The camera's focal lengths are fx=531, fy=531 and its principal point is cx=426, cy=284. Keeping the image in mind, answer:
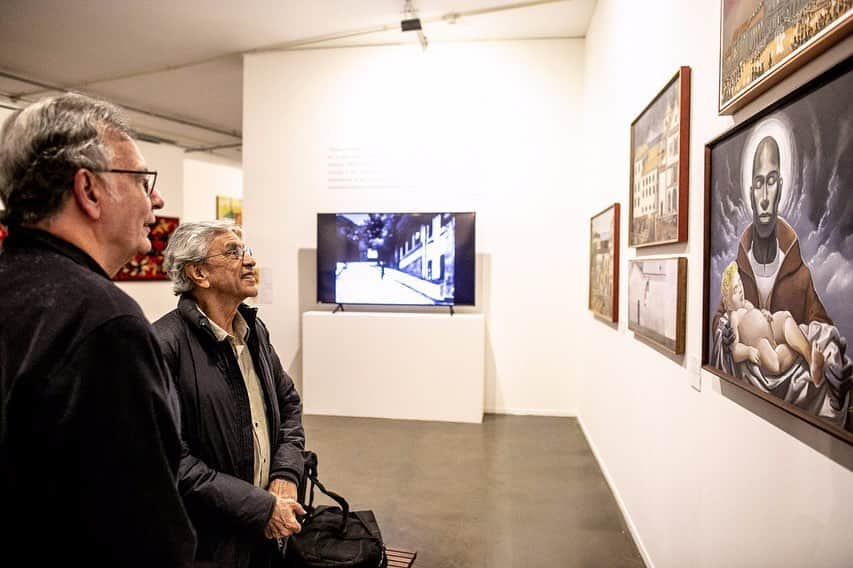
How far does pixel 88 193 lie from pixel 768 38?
61.0 inches

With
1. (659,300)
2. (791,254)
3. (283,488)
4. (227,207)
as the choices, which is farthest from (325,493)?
(227,207)

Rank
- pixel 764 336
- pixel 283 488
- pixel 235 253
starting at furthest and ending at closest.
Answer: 1. pixel 235 253
2. pixel 283 488
3. pixel 764 336

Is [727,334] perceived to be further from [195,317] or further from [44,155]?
[44,155]

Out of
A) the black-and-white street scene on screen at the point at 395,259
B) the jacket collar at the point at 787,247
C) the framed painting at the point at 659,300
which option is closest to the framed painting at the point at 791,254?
the jacket collar at the point at 787,247

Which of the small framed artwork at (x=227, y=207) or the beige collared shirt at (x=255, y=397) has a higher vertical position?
the small framed artwork at (x=227, y=207)

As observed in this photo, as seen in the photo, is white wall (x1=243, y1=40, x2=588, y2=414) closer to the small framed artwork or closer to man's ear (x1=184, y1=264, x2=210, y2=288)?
man's ear (x1=184, y1=264, x2=210, y2=288)

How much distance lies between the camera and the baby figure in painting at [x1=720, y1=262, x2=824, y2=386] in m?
1.14

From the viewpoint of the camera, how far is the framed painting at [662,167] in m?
2.04

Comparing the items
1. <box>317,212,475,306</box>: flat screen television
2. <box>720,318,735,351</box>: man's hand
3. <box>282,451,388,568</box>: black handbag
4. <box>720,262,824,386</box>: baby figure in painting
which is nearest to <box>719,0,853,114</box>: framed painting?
<box>720,262,824,386</box>: baby figure in painting

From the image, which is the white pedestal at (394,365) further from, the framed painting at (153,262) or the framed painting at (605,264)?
the framed painting at (153,262)

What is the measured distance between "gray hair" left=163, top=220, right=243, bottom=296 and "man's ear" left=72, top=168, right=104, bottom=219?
2.87 ft

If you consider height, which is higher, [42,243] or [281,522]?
[42,243]

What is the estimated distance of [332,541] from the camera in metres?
1.75

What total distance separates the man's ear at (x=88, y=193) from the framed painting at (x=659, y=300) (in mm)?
1901
